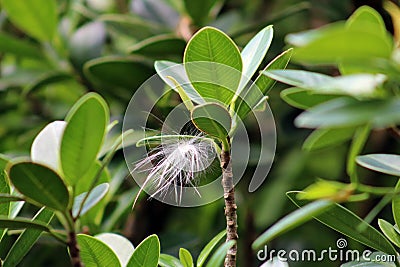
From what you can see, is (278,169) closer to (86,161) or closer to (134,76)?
(134,76)

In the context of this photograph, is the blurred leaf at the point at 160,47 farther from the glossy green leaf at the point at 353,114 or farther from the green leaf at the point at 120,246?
the glossy green leaf at the point at 353,114

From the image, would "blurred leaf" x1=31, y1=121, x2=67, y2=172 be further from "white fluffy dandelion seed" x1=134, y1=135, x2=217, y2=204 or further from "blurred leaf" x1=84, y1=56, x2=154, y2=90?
"blurred leaf" x1=84, y1=56, x2=154, y2=90

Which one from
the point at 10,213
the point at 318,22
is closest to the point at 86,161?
the point at 10,213

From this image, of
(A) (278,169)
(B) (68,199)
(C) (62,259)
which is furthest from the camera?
(A) (278,169)

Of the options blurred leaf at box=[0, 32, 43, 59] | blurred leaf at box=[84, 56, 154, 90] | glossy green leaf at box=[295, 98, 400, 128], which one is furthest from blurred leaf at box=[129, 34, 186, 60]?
glossy green leaf at box=[295, 98, 400, 128]

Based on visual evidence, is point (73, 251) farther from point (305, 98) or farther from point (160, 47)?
point (160, 47)

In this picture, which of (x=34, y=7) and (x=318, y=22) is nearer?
(x=34, y=7)

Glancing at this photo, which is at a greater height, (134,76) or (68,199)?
(68,199)
